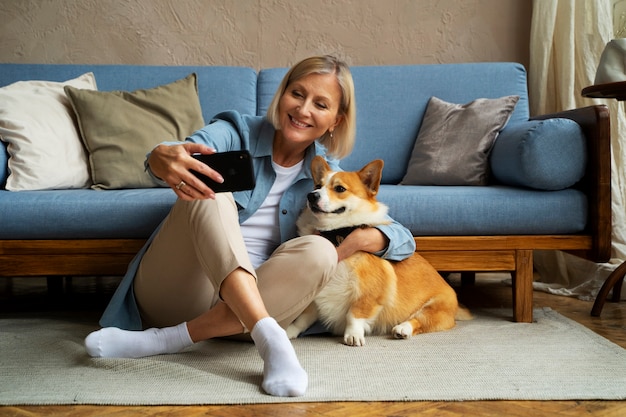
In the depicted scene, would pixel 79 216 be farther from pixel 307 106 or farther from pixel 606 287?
pixel 606 287

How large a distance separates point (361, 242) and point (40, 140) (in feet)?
4.10

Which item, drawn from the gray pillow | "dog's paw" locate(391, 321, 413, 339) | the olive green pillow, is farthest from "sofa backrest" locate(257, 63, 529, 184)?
"dog's paw" locate(391, 321, 413, 339)

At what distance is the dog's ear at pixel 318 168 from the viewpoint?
182cm

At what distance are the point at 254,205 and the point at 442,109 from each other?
44.8 inches

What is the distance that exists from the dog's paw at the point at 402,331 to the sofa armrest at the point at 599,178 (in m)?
0.69

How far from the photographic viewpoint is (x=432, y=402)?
1347 millimetres

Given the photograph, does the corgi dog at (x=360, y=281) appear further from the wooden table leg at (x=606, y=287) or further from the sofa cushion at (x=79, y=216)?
the wooden table leg at (x=606, y=287)

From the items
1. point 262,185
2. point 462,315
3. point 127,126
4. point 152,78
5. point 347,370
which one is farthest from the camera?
point 152,78

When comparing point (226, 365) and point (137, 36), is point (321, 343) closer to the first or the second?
point (226, 365)

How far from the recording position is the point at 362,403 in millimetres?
1338

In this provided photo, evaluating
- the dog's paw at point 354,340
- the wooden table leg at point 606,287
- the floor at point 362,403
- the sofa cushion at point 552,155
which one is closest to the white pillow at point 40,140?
the floor at point 362,403

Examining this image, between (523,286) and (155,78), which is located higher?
(155,78)

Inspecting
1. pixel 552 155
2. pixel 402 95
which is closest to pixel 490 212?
pixel 552 155

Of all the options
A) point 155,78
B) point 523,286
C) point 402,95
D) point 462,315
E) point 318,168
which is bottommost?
point 462,315
